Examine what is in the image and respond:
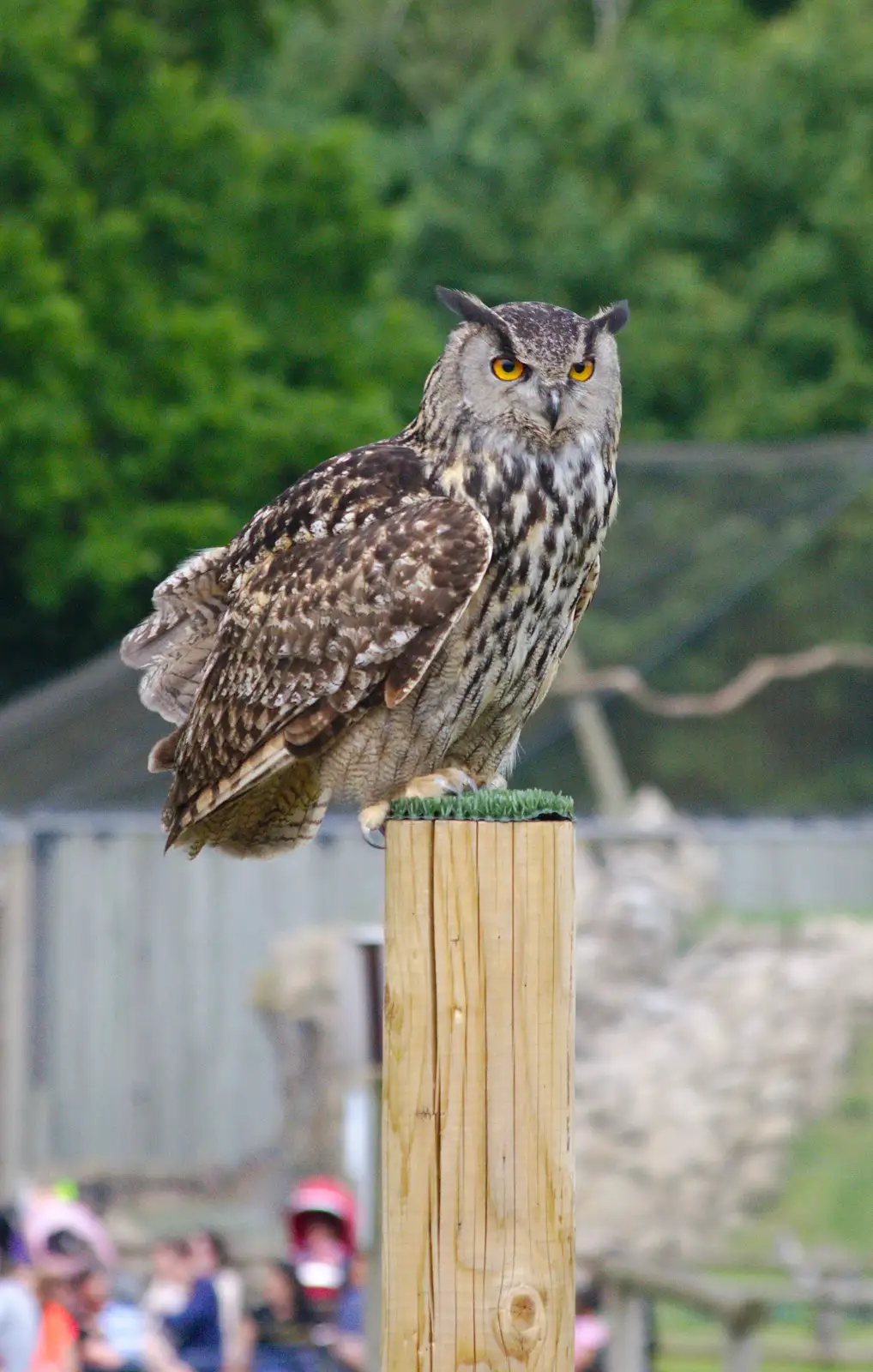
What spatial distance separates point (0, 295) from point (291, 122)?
33.5ft

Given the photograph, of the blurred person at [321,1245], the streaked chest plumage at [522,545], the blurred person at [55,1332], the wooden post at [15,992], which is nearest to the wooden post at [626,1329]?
the blurred person at [321,1245]

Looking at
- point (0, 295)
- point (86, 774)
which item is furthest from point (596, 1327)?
point (0, 295)

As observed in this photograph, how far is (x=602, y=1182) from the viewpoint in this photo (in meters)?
11.6

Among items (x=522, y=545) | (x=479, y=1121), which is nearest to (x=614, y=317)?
(x=522, y=545)

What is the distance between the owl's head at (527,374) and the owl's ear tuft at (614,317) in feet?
0.27

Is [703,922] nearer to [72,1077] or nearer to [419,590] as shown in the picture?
[72,1077]

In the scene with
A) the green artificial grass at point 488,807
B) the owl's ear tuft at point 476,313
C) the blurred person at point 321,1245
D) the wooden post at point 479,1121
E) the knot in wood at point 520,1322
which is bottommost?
the blurred person at point 321,1245

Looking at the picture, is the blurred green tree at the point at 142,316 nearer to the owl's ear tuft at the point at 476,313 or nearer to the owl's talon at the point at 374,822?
the owl's ear tuft at the point at 476,313

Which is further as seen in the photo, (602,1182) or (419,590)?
(602,1182)

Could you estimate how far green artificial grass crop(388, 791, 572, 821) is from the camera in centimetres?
279

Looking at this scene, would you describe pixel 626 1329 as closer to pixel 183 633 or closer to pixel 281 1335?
pixel 281 1335

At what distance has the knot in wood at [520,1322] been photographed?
2619 mm

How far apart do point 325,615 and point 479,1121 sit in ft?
4.39

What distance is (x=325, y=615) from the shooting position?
12.5 ft
